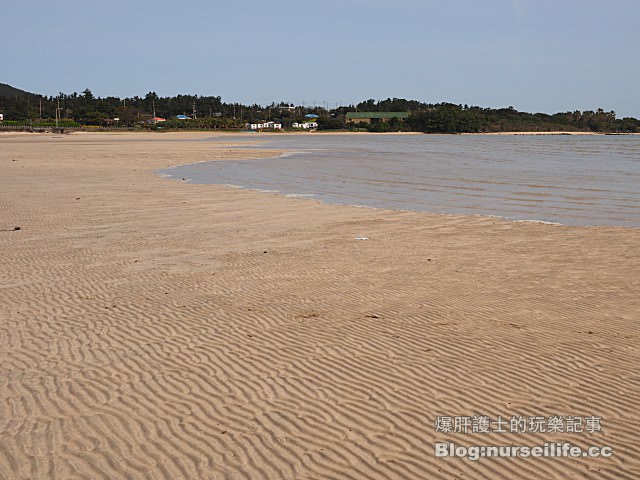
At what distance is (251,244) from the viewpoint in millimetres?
14734

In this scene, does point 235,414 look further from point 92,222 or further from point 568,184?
point 568,184

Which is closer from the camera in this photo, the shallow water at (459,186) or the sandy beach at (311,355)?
the sandy beach at (311,355)

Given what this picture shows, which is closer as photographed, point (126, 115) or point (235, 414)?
point (235, 414)

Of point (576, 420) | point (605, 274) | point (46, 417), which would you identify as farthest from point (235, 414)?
point (605, 274)

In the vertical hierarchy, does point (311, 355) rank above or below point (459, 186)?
below

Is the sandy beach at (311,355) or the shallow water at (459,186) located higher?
the shallow water at (459,186)

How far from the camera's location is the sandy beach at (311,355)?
17.6 ft

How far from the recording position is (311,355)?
755 cm

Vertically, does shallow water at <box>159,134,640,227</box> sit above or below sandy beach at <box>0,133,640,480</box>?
above

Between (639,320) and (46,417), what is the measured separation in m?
7.55

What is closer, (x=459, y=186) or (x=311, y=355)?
(x=311, y=355)

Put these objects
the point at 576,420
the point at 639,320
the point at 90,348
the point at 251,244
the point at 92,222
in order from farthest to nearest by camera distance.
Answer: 1. the point at 92,222
2. the point at 251,244
3. the point at 639,320
4. the point at 90,348
5. the point at 576,420

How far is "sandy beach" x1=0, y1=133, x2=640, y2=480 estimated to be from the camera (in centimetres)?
537

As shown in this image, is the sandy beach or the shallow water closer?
the sandy beach
